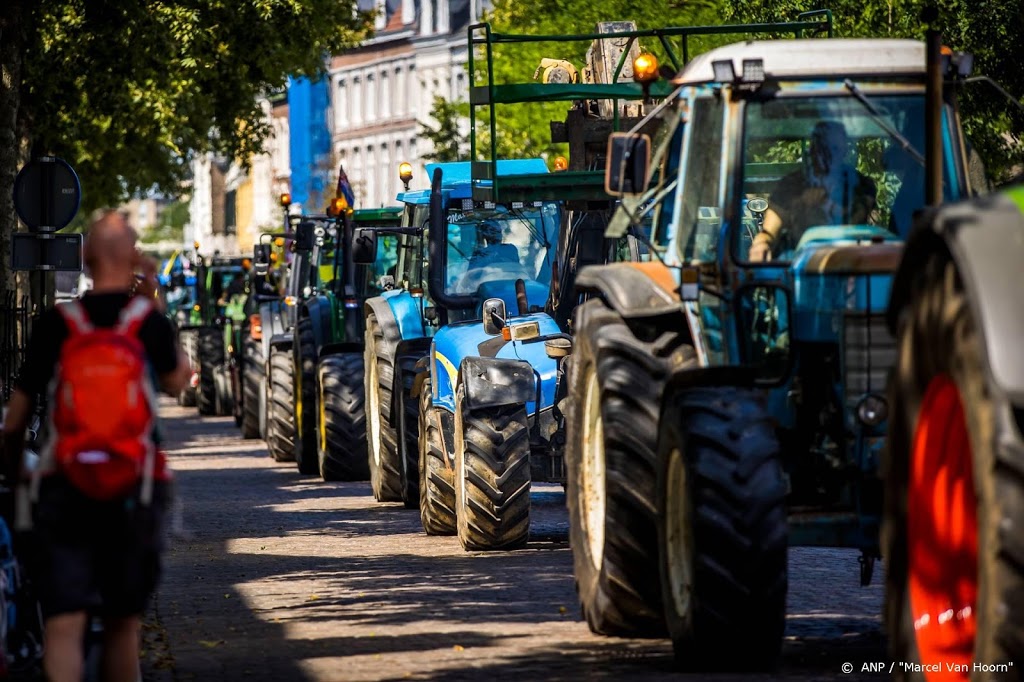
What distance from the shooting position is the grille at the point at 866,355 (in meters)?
9.41

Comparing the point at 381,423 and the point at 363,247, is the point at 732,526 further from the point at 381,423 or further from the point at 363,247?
the point at 363,247

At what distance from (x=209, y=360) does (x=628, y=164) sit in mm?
28033

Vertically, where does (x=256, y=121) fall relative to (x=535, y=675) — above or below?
above

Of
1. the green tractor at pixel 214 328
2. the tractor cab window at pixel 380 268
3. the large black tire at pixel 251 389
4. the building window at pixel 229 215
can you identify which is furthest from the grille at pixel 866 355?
the building window at pixel 229 215

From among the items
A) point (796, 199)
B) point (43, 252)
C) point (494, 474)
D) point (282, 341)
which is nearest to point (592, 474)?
point (796, 199)

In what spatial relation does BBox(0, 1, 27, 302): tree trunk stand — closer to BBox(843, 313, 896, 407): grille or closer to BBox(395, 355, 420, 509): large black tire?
BBox(395, 355, 420, 509): large black tire

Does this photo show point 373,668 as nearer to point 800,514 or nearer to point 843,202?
point 800,514

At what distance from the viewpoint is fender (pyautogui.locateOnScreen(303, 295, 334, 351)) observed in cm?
2344

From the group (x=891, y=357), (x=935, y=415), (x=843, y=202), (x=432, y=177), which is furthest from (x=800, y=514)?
(x=432, y=177)

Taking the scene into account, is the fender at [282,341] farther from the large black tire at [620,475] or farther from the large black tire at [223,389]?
the large black tire at [620,475]

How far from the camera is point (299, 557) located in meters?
15.1

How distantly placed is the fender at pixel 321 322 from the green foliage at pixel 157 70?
14.6ft

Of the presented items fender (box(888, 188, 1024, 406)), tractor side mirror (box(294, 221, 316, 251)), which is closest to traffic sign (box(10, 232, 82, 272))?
tractor side mirror (box(294, 221, 316, 251))

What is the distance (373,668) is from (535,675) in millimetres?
729
